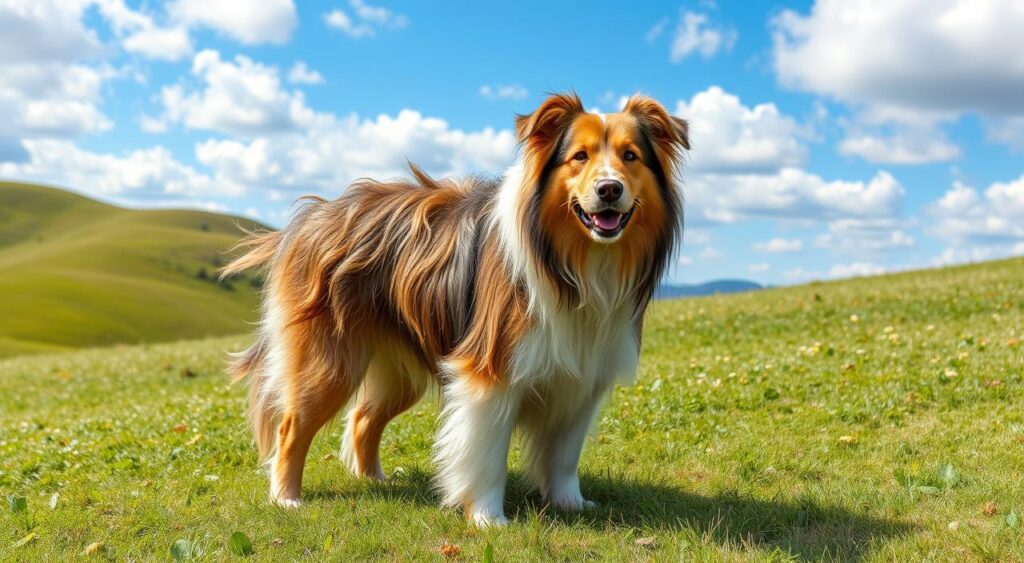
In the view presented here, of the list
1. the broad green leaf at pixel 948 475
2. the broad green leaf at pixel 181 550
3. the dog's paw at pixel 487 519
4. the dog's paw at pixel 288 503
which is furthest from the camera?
the dog's paw at pixel 288 503

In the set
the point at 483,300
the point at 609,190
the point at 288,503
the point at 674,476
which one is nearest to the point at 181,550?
the point at 288,503

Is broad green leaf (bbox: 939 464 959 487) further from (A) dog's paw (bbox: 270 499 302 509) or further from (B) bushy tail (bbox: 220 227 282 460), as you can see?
(B) bushy tail (bbox: 220 227 282 460)

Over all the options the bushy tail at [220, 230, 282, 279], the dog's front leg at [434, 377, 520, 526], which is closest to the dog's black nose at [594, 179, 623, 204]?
the dog's front leg at [434, 377, 520, 526]

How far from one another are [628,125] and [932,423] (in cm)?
479

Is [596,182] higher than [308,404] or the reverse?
higher

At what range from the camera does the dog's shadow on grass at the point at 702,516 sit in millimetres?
5645

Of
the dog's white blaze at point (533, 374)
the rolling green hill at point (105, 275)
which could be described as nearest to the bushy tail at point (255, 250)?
the dog's white blaze at point (533, 374)

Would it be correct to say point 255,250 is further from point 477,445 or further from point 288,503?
point 477,445

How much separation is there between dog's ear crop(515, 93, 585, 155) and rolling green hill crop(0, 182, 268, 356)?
49.3m

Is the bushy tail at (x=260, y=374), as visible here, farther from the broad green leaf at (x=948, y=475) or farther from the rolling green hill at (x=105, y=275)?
the rolling green hill at (x=105, y=275)

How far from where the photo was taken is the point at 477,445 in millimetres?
5992

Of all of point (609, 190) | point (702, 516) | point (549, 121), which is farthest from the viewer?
point (702, 516)

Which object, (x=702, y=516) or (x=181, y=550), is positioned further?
(x=702, y=516)

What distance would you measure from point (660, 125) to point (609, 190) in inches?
35.9
